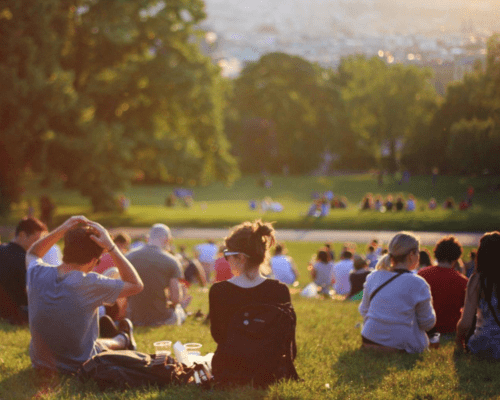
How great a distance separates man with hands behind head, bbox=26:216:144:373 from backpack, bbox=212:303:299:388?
87cm

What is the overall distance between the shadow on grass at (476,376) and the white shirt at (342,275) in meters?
5.63

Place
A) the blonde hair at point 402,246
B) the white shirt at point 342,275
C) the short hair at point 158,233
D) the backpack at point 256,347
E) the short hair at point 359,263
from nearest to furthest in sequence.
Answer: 1. the backpack at point 256,347
2. the blonde hair at point 402,246
3. the short hair at point 158,233
4. the short hair at point 359,263
5. the white shirt at point 342,275

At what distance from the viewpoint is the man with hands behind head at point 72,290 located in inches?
165

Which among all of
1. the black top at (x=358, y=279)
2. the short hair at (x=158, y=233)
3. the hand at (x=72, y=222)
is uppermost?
the hand at (x=72, y=222)

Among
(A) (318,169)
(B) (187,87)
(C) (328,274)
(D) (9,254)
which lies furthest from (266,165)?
(D) (9,254)

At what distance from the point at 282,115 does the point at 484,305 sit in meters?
63.6

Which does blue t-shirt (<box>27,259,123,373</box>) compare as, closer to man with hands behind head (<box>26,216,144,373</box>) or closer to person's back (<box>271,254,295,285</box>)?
man with hands behind head (<box>26,216,144,373</box>)

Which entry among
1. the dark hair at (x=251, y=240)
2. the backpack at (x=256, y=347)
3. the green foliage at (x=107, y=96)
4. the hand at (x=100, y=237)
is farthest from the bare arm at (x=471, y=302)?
the green foliage at (x=107, y=96)

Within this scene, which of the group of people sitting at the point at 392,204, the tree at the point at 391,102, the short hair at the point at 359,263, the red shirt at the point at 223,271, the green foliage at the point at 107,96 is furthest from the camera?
the group of people sitting at the point at 392,204

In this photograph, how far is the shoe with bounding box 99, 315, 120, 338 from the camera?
521cm

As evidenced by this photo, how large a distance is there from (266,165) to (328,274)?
58465 mm

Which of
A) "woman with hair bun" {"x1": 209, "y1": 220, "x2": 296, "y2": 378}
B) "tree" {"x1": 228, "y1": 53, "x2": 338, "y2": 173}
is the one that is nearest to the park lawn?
"woman with hair bun" {"x1": 209, "y1": 220, "x2": 296, "y2": 378}

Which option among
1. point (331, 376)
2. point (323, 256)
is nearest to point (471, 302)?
point (331, 376)

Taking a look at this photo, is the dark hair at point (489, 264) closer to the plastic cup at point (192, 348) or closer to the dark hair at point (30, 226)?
the plastic cup at point (192, 348)
